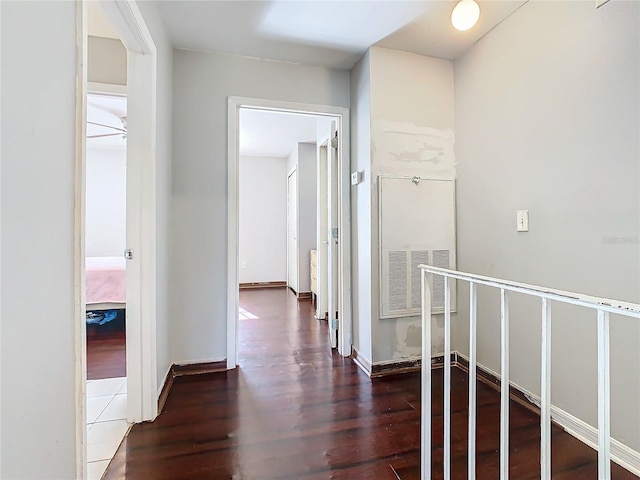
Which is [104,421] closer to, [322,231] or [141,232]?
[141,232]

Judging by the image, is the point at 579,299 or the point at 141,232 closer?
the point at 579,299

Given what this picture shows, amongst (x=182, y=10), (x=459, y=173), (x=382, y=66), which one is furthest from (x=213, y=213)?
(x=459, y=173)

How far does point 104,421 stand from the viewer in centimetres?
176

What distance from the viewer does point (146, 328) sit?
5.73 ft

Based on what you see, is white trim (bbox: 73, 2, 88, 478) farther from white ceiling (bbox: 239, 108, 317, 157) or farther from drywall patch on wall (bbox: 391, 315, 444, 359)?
white ceiling (bbox: 239, 108, 317, 157)

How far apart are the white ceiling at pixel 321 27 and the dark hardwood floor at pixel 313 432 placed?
2367 millimetres

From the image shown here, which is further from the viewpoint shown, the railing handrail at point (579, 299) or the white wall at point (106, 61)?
the white wall at point (106, 61)

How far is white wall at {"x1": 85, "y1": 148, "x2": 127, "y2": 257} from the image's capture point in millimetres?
5305

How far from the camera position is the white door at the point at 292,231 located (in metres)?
5.29

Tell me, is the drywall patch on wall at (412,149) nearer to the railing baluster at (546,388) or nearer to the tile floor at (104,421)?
the railing baluster at (546,388)

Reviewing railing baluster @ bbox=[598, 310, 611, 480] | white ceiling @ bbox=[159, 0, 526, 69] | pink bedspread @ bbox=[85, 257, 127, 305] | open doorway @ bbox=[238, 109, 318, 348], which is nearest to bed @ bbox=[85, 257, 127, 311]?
pink bedspread @ bbox=[85, 257, 127, 305]

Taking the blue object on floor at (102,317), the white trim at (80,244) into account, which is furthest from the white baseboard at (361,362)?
the blue object on floor at (102,317)

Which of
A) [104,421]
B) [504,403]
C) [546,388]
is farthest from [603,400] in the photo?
[104,421]

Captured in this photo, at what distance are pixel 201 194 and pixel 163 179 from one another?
1.20 ft
